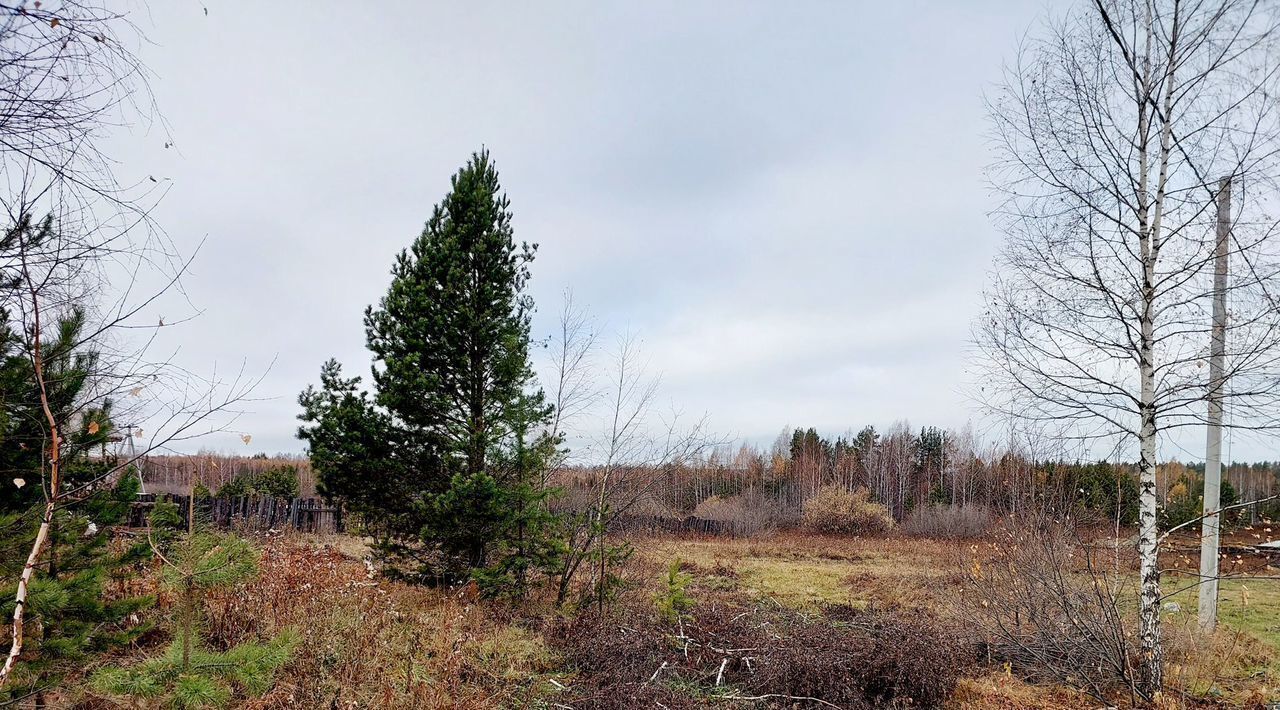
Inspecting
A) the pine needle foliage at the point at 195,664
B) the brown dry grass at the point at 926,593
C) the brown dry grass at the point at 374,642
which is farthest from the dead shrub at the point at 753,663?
the pine needle foliage at the point at 195,664

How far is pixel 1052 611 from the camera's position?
700cm

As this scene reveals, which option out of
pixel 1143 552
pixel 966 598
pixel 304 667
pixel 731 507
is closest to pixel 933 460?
pixel 731 507

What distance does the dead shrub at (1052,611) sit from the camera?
600 cm

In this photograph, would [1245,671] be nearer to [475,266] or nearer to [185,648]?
[185,648]

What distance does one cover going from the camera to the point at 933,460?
39.1m

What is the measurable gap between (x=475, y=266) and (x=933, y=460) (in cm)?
3629

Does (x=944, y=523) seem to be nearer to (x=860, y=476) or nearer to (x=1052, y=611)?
(x=860, y=476)

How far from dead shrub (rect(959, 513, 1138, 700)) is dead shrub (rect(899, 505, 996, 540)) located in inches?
691

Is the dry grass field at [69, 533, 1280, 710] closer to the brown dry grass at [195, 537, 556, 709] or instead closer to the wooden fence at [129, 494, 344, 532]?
the brown dry grass at [195, 537, 556, 709]

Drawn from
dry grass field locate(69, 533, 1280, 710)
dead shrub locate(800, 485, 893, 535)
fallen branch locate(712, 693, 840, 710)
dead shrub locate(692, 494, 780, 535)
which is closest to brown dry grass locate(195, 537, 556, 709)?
dry grass field locate(69, 533, 1280, 710)

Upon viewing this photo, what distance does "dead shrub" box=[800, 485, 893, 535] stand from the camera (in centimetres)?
2689

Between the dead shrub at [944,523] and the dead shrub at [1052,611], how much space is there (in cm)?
1755

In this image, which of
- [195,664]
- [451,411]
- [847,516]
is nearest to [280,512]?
[451,411]

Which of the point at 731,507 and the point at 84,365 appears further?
the point at 731,507
